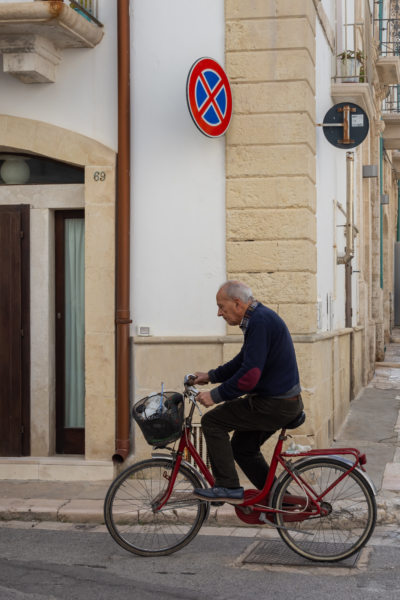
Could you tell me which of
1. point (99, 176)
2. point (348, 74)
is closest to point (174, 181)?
point (99, 176)

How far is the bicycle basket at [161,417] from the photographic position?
6125 millimetres

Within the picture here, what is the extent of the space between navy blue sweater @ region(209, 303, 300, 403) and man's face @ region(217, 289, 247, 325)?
0.05 metres

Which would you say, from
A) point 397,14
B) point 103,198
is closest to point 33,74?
point 103,198

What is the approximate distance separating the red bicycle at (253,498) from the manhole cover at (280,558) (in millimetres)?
53

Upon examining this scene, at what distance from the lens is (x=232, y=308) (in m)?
6.10

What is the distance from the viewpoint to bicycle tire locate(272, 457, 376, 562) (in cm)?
598

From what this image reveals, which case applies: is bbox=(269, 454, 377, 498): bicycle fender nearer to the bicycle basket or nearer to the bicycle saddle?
the bicycle saddle

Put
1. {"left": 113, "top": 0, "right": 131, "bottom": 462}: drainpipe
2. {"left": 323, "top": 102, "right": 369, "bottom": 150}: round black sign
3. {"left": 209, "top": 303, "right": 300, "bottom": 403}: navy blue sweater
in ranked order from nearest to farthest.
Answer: {"left": 209, "top": 303, "right": 300, "bottom": 403}: navy blue sweater → {"left": 113, "top": 0, "right": 131, "bottom": 462}: drainpipe → {"left": 323, "top": 102, "right": 369, "bottom": 150}: round black sign

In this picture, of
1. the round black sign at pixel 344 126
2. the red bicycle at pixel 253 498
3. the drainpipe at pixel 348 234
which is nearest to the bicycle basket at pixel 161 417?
the red bicycle at pixel 253 498

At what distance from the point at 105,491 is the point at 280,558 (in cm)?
257

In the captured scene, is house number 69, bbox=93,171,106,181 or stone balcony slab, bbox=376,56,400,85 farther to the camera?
stone balcony slab, bbox=376,56,400,85

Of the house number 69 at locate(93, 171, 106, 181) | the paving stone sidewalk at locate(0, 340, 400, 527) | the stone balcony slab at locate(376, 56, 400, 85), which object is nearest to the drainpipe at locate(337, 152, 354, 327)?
the paving stone sidewalk at locate(0, 340, 400, 527)

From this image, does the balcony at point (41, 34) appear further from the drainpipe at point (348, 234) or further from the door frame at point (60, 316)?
the drainpipe at point (348, 234)

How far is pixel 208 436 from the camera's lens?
6172 mm
